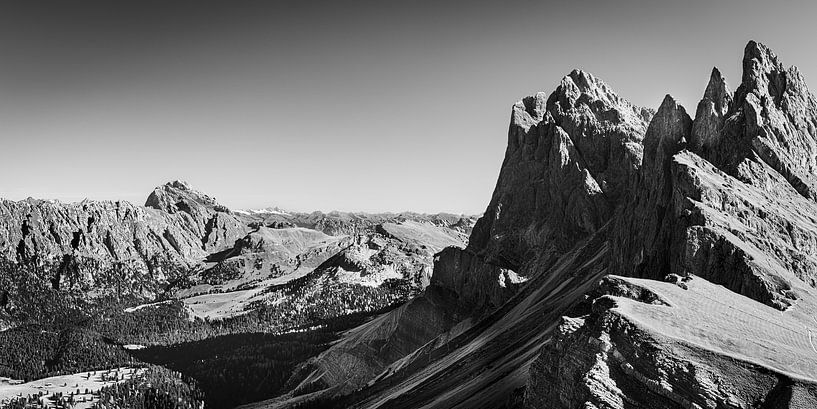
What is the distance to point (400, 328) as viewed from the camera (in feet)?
638

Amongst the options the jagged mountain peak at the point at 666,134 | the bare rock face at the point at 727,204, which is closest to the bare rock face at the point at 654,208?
the jagged mountain peak at the point at 666,134

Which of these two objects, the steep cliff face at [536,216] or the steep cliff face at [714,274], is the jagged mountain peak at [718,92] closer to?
the steep cliff face at [714,274]

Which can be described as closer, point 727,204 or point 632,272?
point 727,204

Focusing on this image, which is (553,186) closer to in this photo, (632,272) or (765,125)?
(765,125)

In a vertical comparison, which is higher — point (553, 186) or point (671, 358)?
point (553, 186)

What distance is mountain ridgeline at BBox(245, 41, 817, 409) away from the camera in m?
47.6

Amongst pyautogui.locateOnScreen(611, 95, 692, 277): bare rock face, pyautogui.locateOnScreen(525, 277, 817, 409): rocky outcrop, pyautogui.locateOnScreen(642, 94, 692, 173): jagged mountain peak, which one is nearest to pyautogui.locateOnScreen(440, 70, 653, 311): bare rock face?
pyautogui.locateOnScreen(642, 94, 692, 173): jagged mountain peak

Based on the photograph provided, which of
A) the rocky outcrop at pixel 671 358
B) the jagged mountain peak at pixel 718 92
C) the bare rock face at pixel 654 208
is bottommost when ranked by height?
the rocky outcrop at pixel 671 358

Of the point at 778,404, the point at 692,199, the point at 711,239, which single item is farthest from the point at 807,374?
the point at 692,199

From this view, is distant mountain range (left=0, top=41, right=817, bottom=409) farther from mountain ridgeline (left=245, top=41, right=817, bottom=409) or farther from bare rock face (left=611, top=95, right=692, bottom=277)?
bare rock face (left=611, top=95, right=692, bottom=277)

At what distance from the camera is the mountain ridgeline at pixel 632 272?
47562mm

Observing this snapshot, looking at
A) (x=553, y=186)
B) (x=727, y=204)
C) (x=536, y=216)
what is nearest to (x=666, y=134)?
(x=727, y=204)

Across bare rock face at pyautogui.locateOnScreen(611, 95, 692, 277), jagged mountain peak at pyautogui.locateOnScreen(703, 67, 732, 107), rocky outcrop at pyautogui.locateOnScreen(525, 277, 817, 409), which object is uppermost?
jagged mountain peak at pyautogui.locateOnScreen(703, 67, 732, 107)

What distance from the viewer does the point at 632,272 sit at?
86938 millimetres
